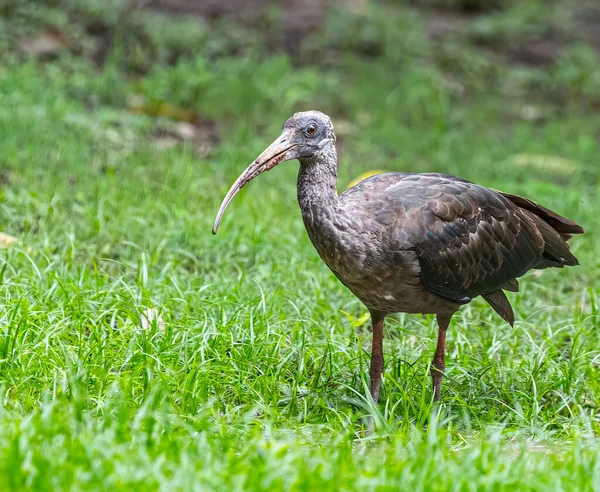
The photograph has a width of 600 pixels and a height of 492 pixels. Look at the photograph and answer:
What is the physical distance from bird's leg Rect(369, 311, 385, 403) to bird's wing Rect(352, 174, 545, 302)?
36cm

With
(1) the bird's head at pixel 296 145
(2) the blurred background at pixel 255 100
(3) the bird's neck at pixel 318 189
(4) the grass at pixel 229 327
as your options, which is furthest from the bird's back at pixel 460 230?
(2) the blurred background at pixel 255 100

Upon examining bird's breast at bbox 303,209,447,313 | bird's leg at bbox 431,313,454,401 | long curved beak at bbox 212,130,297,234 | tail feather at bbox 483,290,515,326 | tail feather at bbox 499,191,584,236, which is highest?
long curved beak at bbox 212,130,297,234

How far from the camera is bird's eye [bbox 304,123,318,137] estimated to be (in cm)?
471

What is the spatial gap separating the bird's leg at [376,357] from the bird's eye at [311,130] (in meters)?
1.01

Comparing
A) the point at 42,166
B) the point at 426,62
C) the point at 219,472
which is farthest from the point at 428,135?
the point at 219,472

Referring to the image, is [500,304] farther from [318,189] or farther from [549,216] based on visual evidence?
[318,189]

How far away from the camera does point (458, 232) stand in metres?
4.98

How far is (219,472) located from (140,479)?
29 cm

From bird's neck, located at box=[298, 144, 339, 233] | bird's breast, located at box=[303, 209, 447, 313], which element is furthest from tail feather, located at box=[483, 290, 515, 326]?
bird's neck, located at box=[298, 144, 339, 233]

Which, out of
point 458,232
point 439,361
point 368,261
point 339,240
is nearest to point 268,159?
point 339,240

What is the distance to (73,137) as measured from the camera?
8.02m

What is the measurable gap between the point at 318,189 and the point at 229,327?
960 millimetres

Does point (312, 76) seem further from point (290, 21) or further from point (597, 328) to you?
point (597, 328)

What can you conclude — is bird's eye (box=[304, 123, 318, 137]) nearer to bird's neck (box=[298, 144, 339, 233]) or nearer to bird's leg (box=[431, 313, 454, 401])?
bird's neck (box=[298, 144, 339, 233])
